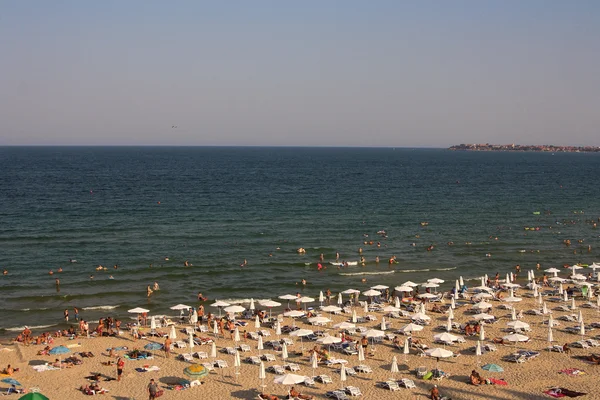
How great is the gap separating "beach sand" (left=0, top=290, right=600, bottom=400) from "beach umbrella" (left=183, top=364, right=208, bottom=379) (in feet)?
1.57

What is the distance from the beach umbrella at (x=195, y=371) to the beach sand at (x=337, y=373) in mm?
479

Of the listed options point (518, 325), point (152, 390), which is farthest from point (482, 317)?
point (152, 390)

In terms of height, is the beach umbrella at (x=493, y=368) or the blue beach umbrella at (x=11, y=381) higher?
the beach umbrella at (x=493, y=368)

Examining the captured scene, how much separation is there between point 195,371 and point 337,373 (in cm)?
664

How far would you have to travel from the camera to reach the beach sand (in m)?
24.7

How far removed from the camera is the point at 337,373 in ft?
88.0

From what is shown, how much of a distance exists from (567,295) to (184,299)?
89.7ft

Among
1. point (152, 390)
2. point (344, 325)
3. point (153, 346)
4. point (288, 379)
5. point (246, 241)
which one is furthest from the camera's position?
point (246, 241)

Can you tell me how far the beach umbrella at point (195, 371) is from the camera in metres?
25.8

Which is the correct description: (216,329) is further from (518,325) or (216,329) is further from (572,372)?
(572,372)

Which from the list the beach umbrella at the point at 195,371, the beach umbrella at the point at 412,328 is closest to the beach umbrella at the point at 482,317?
the beach umbrella at the point at 412,328

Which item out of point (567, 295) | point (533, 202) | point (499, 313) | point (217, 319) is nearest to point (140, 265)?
point (217, 319)

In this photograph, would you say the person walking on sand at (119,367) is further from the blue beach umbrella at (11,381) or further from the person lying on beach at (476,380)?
the person lying on beach at (476,380)

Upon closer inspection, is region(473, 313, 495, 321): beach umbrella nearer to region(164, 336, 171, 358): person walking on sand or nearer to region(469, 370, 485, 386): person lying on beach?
region(469, 370, 485, 386): person lying on beach
